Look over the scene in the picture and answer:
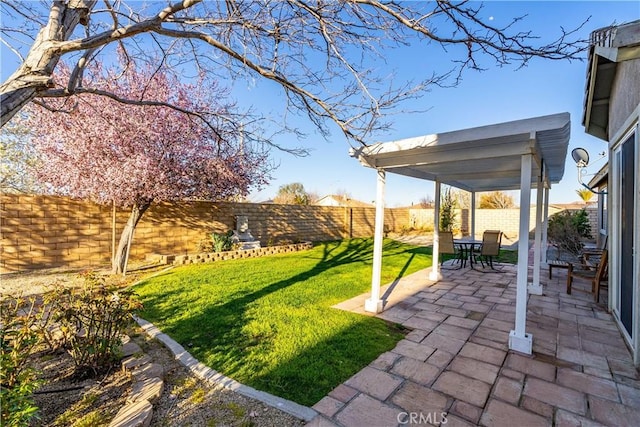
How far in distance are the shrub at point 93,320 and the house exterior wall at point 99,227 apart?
18.8 ft

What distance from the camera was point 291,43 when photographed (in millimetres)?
3562

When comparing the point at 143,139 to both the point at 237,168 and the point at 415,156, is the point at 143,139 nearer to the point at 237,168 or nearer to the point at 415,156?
the point at 237,168

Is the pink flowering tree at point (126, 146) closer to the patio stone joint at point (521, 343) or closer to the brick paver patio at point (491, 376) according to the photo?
the brick paver patio at point (491, 376)

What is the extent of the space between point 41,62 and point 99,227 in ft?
22.3

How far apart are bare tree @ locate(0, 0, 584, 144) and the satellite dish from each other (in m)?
5.68

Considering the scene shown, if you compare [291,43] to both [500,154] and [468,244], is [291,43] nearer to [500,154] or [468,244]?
[500,154]

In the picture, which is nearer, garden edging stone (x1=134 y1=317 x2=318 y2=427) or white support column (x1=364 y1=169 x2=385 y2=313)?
garden edging stone (x1=134 y1=317 x2=318 y2=427)

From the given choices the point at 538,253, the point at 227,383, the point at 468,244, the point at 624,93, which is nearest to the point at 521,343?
the point at 227,383

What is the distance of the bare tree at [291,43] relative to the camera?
2414mm

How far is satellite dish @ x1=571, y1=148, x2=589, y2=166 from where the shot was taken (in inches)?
267

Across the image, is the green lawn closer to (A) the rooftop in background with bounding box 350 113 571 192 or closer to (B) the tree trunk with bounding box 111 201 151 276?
(B) the tree trunk with bounding box 111 201 151 276

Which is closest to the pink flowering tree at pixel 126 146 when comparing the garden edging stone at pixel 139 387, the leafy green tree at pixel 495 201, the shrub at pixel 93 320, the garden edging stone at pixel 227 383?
the shrub at pixel 93 320

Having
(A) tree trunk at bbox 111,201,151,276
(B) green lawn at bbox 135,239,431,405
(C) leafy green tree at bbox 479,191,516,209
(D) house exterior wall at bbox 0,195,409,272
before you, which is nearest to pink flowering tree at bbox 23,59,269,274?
(A) tree trunk at bbox 111,201,151,276

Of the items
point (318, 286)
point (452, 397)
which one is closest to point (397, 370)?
point (452, 397)
